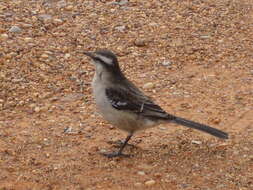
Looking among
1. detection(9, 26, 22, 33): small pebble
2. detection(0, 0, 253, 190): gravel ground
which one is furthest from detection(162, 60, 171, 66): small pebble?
detection(9, 26, 22, 33): small pebble

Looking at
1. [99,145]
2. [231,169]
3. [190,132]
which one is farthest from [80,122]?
[231,169]

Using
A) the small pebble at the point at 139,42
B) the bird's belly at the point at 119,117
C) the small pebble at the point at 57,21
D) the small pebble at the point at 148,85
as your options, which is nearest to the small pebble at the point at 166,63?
the small pebble at the point at 139,42

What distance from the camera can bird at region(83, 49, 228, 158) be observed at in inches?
327

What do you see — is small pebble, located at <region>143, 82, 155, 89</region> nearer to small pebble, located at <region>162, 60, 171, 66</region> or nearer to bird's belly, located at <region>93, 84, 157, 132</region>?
small pebble, located at <region>162, 60, 171, 66</region>

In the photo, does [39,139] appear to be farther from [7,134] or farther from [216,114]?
[216,114]

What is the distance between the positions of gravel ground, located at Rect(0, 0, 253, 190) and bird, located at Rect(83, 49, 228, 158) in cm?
40

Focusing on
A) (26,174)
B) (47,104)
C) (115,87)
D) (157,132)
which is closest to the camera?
(26,174)

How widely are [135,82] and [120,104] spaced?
2.55m

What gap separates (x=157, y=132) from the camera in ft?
30.3

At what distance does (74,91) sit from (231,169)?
10.7ft

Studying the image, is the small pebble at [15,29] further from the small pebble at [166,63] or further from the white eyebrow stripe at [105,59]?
the white eyebrow stripe at [105,59]

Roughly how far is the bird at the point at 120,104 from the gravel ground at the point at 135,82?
40cm

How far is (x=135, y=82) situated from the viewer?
10812 mm

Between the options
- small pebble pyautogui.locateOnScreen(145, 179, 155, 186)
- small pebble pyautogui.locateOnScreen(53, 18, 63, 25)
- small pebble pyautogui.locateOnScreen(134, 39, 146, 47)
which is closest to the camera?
small pebble pyautogui.locateOnScreen(145, 179, 155, 186)
